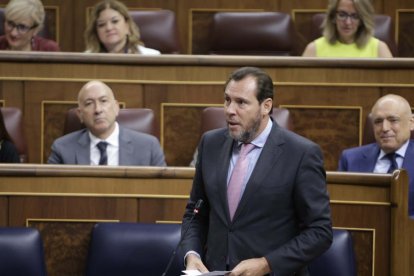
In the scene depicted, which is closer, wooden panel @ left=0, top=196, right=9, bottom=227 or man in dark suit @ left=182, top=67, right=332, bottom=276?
man in dark suit @ left=182, top=67, right=332, bottom=276

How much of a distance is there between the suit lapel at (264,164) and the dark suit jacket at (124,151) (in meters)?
0.76

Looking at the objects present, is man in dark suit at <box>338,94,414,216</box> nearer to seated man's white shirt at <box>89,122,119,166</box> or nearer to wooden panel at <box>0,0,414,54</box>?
seated man's white shirt at <box>89,122,119,166</box>

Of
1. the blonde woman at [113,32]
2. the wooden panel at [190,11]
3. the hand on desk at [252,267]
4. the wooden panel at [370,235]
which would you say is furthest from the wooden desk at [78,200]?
the wooden panel at [190,11]

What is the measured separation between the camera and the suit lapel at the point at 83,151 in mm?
2158

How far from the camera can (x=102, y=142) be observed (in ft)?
7.16

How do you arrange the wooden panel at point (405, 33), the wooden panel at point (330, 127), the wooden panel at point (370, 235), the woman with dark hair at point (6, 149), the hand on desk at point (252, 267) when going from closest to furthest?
the hand on desk at point (252, 267), the wooden panel at point (370, 235), the woman with dark hair at point (6, 149), the wooden panel at point (330, 127), the wooden panel at point (405, 33)

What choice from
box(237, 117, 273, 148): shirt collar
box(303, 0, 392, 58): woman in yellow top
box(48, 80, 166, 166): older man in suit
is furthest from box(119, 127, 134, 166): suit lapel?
box(237, 117, 273, 148): shirt collar

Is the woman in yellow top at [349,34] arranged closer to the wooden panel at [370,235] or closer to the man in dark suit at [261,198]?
the wooden panel at [370,235]

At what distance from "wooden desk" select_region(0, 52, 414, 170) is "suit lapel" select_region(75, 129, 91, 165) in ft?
0.75

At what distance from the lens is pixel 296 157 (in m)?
1.41

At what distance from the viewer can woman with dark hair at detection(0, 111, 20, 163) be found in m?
2.14

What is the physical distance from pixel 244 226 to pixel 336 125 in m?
1.00

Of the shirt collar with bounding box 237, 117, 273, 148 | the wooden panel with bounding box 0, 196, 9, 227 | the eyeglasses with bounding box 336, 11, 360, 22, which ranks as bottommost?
the wooden panel with bounding box 0, 196, 9, 227

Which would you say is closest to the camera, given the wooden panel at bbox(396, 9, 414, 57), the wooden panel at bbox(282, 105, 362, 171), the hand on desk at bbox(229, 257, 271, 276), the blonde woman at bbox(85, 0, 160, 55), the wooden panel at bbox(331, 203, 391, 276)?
the hand on desk at bbox(229, 257, 271, 276)
